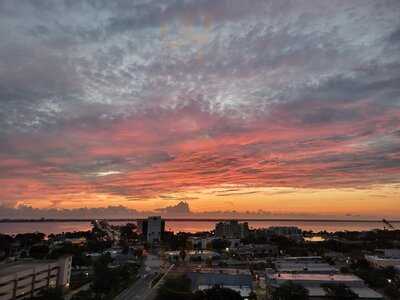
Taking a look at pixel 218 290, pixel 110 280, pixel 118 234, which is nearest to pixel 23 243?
pixel 118 234

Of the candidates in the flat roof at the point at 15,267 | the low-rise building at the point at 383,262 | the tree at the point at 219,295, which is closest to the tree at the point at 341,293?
the tree at the point at 219,295

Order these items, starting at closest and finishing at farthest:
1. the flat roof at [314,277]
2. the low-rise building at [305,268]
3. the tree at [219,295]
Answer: the tree at [219,295] → the flat roof at [314,277] → the low-rise building at [305,268]

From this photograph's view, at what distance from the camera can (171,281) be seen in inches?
601

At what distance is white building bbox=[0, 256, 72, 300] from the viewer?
13.7 meters

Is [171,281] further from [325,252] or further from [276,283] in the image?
[325,252]

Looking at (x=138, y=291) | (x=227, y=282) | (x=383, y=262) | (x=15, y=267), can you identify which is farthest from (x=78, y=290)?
(x=383, y=262)

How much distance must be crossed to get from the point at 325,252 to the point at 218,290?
21.7m

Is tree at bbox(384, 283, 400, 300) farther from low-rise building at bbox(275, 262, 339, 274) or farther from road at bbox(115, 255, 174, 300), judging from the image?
road at bbox(115, 255, 174, 300)

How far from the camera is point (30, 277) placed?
15016mm

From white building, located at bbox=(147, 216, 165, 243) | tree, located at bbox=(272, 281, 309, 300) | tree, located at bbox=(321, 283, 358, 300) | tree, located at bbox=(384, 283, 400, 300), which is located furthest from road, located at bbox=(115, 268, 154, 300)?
white building, located at bbox=(147, 216, 165, 243)

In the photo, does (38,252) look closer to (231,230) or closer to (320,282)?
(320,282)

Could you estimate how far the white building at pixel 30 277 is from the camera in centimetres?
1367

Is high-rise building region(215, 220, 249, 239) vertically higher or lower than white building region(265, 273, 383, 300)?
higher

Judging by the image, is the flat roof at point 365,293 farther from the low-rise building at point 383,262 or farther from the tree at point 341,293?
the low-rise building at point 383,262
